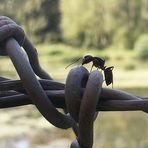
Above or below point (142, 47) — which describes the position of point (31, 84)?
above

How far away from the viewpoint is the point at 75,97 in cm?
56

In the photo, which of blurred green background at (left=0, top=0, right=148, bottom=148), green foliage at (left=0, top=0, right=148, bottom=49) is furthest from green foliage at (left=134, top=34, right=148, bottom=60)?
green foliage at (left=0, top=0, right=148, bottom=49)

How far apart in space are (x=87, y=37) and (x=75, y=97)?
109ft

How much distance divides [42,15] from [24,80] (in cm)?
3619

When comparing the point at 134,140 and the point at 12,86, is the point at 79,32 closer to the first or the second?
the point at 134,140

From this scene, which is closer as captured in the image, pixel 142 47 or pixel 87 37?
→ pixel 142 47

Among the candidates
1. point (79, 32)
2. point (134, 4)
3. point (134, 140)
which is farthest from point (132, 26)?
point (134, 140)

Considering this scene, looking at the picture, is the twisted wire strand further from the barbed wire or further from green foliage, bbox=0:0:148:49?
green foliage, bbox=0:0:148:49

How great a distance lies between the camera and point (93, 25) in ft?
106

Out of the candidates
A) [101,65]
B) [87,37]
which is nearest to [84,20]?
[87,37]

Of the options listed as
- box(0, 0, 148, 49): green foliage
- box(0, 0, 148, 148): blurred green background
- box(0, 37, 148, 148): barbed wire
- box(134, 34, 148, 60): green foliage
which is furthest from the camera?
box(0, 0, 148, 49): green foliage

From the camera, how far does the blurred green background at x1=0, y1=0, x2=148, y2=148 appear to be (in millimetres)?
16481

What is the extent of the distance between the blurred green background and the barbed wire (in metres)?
10.2

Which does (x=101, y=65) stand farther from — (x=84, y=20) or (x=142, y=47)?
(x=84, y=20)
